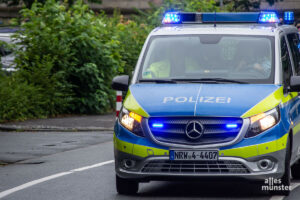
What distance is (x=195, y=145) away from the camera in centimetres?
890

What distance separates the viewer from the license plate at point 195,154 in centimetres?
887

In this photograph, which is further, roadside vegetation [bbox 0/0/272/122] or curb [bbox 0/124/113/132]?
roadside vegetation [bbox 0/0/272/122]

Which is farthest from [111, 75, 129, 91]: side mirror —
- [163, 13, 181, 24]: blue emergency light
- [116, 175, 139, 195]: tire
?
[163, 13, 181, 24]: blue emergency light

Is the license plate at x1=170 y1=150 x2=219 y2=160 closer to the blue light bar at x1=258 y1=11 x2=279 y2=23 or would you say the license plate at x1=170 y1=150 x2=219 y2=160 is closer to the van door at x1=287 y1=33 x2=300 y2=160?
the van door at x1=287 y1=33 x2=300 y2=160

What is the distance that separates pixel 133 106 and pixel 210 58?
1.34 meters

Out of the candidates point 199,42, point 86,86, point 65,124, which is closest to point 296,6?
point 86,86

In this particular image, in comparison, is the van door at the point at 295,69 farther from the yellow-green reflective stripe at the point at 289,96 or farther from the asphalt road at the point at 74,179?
the asphalt road at the point at 74,179

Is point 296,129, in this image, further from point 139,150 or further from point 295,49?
point 139,150

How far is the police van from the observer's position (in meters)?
8.90

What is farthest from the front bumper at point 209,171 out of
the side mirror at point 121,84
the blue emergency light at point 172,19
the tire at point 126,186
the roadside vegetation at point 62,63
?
the roadside vegetation at point 62,63

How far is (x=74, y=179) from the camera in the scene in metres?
11.1

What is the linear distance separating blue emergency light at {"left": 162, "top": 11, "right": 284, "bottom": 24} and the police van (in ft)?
0.87

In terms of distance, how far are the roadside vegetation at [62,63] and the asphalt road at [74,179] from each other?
5190 mm

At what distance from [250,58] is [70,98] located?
495 inches
